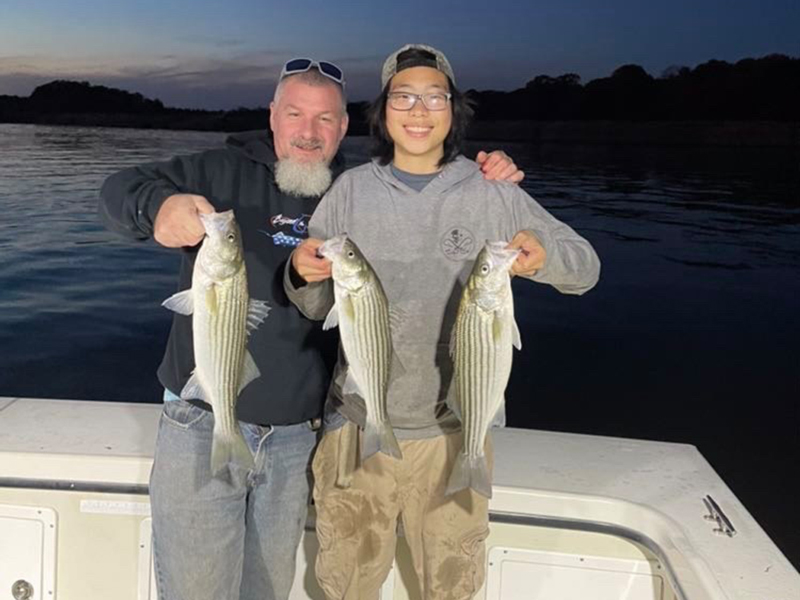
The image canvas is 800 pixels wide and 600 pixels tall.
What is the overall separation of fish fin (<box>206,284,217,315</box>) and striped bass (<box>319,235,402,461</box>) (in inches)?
14.8

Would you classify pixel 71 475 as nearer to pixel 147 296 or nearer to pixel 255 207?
pixel 255 207

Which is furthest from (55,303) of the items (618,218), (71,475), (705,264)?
(618,218)

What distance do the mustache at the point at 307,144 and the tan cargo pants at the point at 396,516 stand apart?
1.15 meters

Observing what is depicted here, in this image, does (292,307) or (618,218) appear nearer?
(292,307)

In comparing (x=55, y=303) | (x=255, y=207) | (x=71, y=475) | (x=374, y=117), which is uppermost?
(x=374, y=117)

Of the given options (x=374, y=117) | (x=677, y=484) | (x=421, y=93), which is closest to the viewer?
(x=421, y=93)

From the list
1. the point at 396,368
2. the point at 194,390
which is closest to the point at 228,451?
the point at 194,390

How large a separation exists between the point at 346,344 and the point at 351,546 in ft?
2.95

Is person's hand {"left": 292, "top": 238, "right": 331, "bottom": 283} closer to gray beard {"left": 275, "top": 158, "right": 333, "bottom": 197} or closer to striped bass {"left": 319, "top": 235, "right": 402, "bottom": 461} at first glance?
striped bass {"left": 319, "top": 235, "right": 402, "bottom": 461}

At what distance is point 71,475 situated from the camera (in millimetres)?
3555

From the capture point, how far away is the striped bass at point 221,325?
2.47 m

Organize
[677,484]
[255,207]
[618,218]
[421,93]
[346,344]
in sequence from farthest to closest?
[618,218] → [677,484] → [255,207] → [421,93] → [346,344]

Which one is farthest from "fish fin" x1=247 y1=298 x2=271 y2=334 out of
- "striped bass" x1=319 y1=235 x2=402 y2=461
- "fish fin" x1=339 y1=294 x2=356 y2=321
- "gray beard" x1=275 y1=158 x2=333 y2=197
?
"gray beard" x1=275 y1=158 x2=333 y2=197

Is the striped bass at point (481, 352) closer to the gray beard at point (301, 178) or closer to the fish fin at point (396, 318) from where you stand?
the fish fin at point (396, 318)
